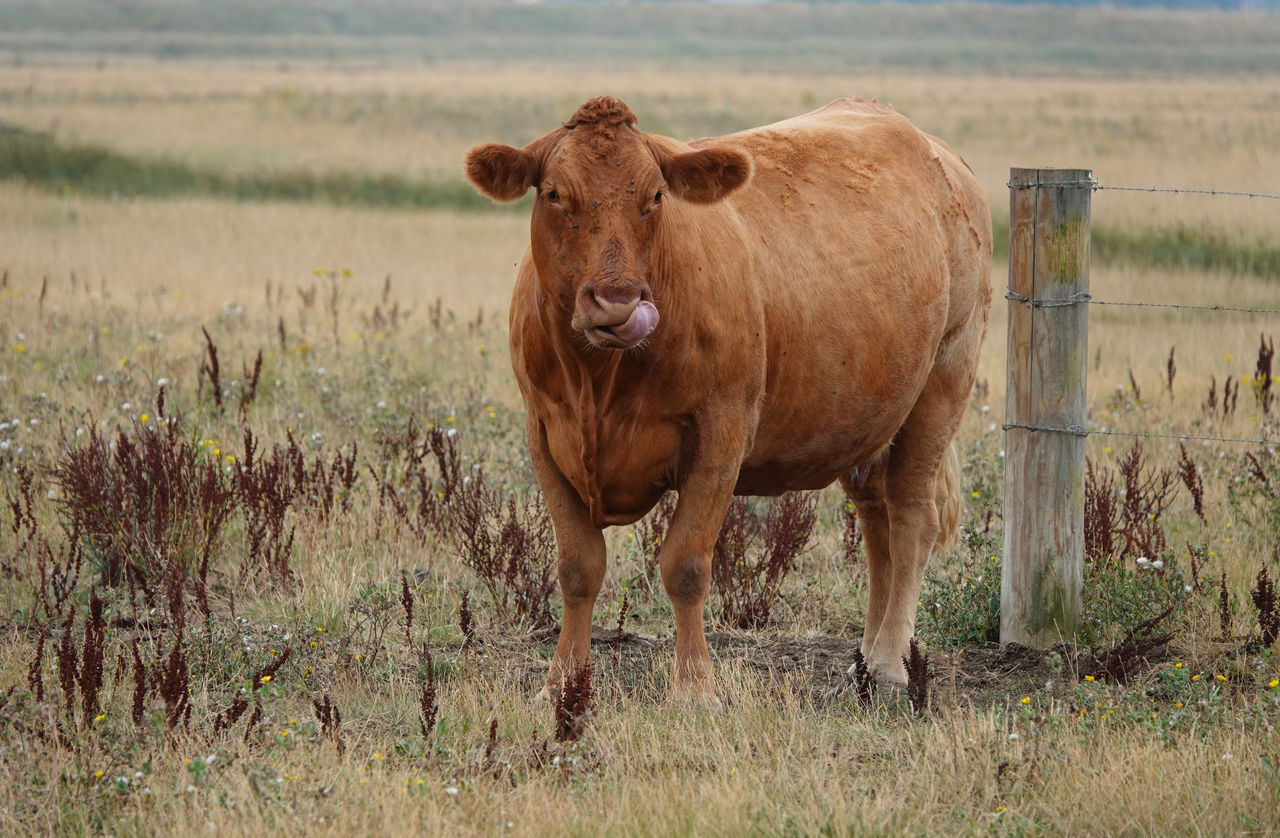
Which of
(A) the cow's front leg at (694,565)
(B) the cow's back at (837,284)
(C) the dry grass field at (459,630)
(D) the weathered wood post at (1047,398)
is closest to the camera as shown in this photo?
(C) the dry grass field at (459,630)

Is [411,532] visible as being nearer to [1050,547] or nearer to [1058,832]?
[1050,547]

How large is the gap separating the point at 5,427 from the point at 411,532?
2.62m

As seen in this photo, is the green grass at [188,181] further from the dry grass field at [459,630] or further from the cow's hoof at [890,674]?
the cow's hoof at [890,674]

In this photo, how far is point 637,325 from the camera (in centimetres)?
380

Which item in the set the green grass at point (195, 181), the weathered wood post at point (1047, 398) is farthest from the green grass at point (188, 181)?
the weathered wood post at point (1047, 398)

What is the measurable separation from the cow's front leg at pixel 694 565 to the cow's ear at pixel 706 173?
3.05ft

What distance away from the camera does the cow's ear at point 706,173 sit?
4270 millimetres

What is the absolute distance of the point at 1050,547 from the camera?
5.22 meters

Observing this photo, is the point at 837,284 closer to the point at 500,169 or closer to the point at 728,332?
the point at 728,332

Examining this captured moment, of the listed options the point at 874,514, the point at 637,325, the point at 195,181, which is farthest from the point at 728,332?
the point at 195,181

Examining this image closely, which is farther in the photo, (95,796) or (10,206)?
(10,206)

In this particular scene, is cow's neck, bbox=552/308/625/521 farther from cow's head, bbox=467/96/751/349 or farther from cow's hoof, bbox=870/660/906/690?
cow's hoof, bbox=870/660/906/690

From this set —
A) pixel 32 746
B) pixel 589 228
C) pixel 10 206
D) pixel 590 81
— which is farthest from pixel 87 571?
pixel 590 81

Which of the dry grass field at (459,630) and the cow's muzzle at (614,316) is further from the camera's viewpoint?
the cow's muzzle at (614,316)
